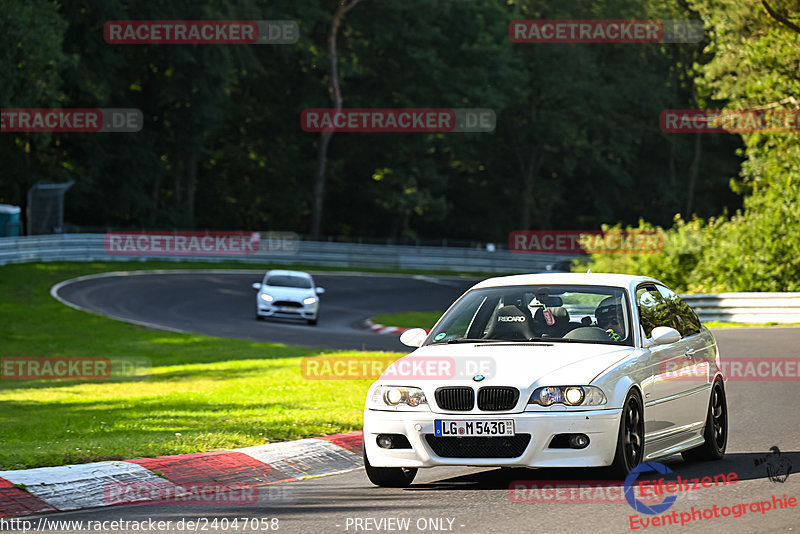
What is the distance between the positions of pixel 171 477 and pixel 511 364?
8.51 feet

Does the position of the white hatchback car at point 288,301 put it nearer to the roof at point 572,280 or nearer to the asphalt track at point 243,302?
the asphalt track at point 243,302

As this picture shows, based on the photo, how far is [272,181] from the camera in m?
73.3

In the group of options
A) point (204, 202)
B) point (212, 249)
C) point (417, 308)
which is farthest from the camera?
point (204, 202)

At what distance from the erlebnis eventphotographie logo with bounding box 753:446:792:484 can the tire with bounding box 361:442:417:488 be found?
2588 millimetres

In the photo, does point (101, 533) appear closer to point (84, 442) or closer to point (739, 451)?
point (84, 442)

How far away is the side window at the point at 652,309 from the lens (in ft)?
31.8

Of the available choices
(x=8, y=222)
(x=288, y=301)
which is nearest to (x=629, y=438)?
(x=288, y=301)

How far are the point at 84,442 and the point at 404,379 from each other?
11.3 feet

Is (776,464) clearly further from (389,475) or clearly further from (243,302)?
(243,302)

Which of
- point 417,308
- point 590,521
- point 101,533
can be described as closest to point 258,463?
point 101,533

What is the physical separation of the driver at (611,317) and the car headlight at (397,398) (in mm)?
1734

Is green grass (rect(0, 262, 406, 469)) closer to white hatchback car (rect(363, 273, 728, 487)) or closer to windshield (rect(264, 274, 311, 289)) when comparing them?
white hatchback car (rect(363, 273, 728, 487))

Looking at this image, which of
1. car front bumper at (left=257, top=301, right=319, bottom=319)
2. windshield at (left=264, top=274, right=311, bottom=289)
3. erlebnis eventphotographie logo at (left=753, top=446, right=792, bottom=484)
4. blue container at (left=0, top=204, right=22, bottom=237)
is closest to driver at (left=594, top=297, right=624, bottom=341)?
erlebnis eventphotographie logo at (left=753, top=446, right=792, bottom=484)

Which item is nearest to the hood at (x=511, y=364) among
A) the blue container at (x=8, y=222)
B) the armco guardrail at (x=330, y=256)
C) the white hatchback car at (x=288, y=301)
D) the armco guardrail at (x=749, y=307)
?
the armco guardrail at (x=749, y=307)
